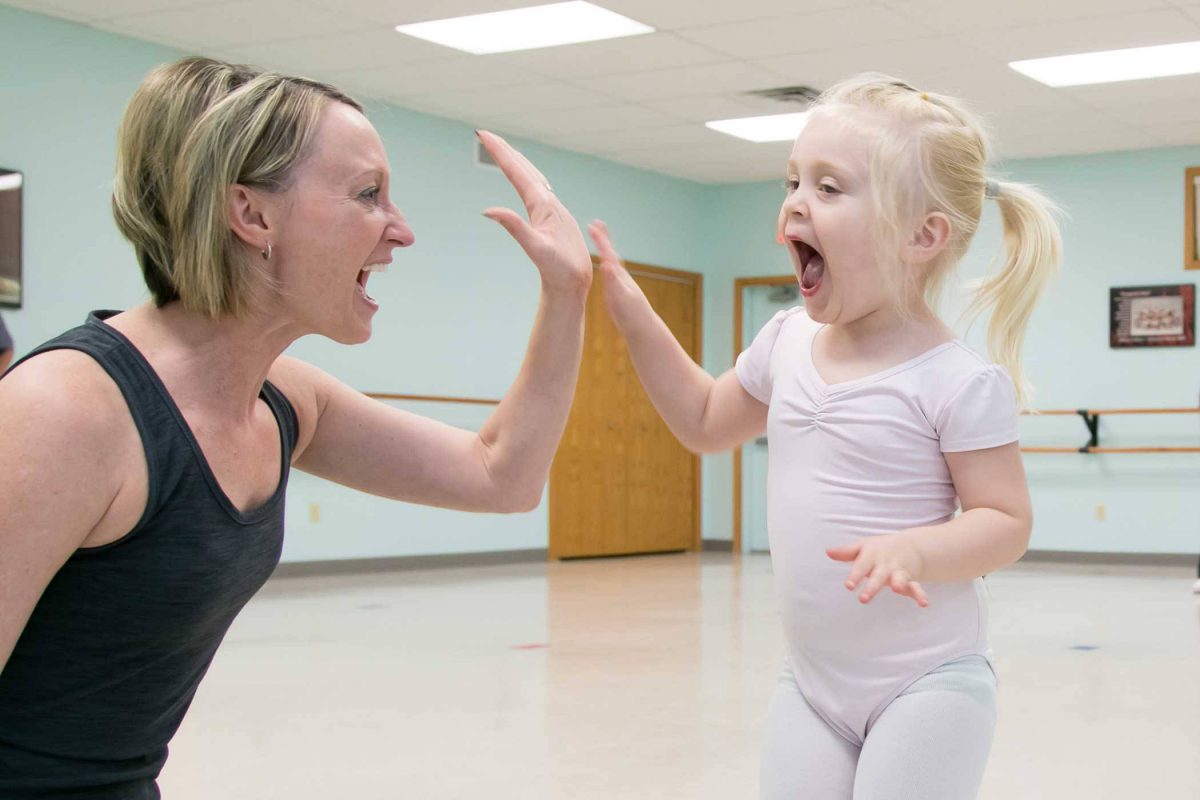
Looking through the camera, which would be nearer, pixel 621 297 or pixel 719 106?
pixel 621 297

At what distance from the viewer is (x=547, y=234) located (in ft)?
4.78

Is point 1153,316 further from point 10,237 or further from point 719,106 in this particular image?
point 10,237

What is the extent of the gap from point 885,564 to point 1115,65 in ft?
24.0

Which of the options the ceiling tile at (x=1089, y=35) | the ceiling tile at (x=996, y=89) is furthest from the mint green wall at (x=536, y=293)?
the ceiling tile at (x=1089, y=35)

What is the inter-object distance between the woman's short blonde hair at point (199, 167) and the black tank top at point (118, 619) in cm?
9

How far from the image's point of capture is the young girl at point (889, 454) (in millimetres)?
1543

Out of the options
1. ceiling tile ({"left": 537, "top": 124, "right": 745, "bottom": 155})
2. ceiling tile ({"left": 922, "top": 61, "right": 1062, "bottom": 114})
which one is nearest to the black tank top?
ceiling tile ({"left": 922, "top": 61, "right": 1062, "bottom": 114})

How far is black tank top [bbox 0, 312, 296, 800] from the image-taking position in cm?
114

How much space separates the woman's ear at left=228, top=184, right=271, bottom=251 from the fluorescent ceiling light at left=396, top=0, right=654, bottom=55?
5804mm

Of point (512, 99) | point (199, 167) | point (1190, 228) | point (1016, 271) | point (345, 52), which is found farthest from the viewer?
point (1190, 228)

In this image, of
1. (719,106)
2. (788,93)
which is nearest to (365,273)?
(788,93)

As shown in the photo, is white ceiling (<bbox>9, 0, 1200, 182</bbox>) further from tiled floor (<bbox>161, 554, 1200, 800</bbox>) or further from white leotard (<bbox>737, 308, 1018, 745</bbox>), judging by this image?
white leotard (<bbox>737, 308, 1018, 745</bbox>)

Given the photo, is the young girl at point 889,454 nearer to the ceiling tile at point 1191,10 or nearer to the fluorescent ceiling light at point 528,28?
the fluorescent ceiling light at point 528,28

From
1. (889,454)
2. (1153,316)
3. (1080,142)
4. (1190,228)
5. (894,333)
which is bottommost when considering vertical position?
(889,454)
